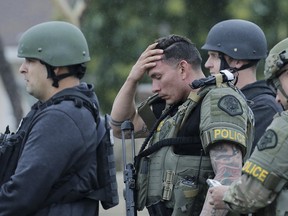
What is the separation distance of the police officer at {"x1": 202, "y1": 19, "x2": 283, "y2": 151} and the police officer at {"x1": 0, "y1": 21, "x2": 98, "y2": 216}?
1196mm

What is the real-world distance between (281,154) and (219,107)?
727mm

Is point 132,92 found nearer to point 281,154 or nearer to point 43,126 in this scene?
point 43,126

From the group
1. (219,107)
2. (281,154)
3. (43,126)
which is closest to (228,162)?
(219,107)

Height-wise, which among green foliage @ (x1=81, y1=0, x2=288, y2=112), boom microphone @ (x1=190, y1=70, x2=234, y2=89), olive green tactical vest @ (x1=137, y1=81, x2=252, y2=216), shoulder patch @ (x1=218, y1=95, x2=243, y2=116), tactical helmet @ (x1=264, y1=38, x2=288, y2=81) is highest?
tactical helmet @ (x1=264, y1=38, x2=288, y2=81)

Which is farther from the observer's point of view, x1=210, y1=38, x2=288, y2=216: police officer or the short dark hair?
the short dark hair

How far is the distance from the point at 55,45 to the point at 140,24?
8569 mm

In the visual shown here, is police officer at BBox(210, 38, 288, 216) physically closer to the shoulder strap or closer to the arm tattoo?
the arm tattoo

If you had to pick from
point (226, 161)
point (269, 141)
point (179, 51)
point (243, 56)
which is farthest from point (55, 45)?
point (243, 56)

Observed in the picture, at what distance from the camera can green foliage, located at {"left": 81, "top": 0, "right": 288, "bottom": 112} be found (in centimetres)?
1341

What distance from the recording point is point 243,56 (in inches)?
248

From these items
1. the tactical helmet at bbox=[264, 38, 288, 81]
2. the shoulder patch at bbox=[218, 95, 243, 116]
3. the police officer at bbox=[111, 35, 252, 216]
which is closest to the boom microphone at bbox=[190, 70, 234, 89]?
the police officer at bbox=[111, 35, 252, 216]

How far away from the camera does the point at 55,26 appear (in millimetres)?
5301

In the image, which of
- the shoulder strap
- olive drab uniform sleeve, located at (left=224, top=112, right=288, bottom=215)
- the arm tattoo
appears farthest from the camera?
the shoulder strap

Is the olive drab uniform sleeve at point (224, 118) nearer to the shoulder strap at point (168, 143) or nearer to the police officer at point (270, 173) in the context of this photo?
the shoulder strap at point (168, 143)
